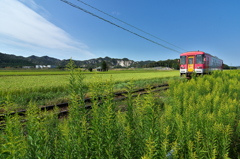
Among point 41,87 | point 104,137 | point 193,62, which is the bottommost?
point 41,87

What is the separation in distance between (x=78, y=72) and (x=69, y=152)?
1.25m

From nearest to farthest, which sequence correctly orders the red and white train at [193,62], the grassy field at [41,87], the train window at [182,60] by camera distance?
the grassy field at [41,87] < the red and white train at [193,62] < the train window at [182,60]

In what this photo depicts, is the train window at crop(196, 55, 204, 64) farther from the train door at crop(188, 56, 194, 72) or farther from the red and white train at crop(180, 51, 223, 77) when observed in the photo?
the train door at crop(188, 56, 194, 72)

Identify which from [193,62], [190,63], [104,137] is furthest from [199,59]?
[104,137]

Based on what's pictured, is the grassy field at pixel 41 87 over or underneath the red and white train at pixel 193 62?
underneath

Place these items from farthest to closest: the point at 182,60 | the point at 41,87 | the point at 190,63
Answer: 1. the point at 182,60
2. the point at 190,63
3. the point at 41,87

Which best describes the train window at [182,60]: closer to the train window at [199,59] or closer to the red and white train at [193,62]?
the red and white train at [193,62]

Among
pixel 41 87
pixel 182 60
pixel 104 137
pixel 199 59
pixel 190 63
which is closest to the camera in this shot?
pixel 104 137

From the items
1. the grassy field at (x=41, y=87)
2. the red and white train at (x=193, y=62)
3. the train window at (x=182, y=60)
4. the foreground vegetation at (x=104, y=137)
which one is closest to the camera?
the foreground vegetation at (x=104, y=137)

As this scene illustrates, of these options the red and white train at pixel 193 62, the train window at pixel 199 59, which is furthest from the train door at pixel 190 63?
the train window at pixel 199 59

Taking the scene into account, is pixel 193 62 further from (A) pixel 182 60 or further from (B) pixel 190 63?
(A) pixel 182 60

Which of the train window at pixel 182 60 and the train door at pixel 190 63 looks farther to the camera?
the train window at pixel 182 60

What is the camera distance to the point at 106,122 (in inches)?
70.6

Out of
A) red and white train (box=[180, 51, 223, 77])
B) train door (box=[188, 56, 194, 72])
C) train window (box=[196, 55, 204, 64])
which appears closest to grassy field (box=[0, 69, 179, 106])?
red and white train (box=[180, 51, 223, 77])
